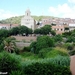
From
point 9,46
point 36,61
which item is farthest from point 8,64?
point 9,46

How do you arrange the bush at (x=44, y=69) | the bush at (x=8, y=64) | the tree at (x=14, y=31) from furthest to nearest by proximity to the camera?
1. the tree at (x=14, y=31)
2. the bush at (x=8, y=64)
3. the bush at (x=44, y=69)

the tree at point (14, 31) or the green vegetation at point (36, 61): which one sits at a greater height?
the tree at point (14, 31)

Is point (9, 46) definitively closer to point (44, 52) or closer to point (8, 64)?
point (44, 52)

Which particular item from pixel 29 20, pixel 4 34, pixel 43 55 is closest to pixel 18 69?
pixel 43 55

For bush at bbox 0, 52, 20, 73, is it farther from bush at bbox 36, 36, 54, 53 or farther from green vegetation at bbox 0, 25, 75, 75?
bush at bbox 36, 36, 54, 53

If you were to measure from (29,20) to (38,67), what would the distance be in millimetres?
57203

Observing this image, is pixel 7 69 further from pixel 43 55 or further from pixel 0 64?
pixel 43 55

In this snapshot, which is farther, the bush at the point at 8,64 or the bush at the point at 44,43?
the bush at the point at 44,43

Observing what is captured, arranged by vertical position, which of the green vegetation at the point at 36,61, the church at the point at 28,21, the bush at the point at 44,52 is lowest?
the bush at the point at 44,52

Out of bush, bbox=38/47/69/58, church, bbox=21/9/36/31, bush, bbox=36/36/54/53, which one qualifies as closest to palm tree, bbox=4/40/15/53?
bush, bbox=36/36/54/53

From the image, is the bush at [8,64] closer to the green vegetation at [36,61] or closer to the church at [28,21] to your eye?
the green vegetation at [36,61]

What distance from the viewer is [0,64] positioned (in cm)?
2119

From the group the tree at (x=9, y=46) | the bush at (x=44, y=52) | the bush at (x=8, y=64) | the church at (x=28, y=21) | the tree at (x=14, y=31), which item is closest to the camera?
the bush at (x=8, y=64)

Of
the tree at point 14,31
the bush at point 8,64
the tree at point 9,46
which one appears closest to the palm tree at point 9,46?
the tree at point 9,46
